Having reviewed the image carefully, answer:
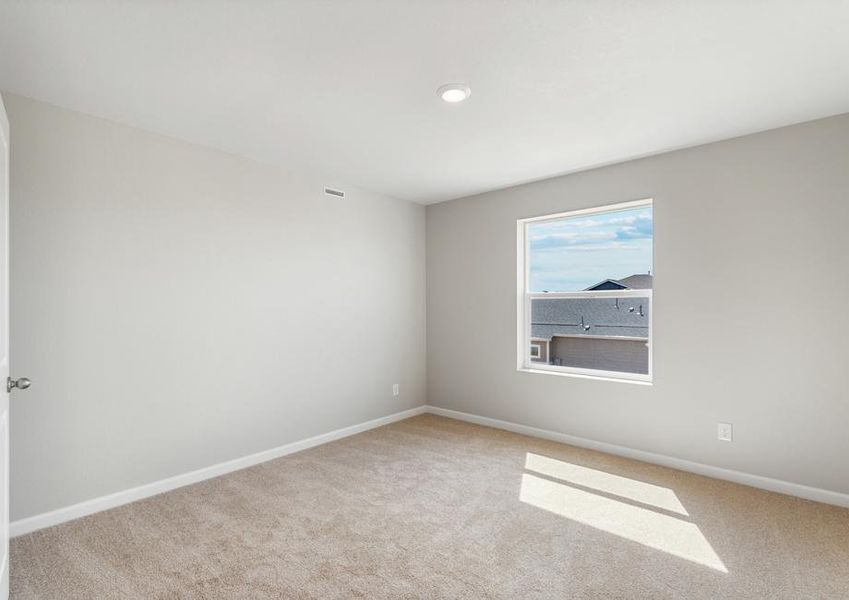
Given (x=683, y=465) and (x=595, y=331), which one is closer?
(x=683, y=465)

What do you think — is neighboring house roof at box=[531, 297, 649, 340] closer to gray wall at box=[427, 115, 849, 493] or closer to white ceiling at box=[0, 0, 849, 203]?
gray wall at box=[427, 115, 849, 493]

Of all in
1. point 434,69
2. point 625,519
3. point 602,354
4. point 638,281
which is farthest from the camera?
point 602,354

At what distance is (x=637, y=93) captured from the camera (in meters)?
2.49

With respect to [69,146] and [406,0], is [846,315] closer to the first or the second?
[406,0]

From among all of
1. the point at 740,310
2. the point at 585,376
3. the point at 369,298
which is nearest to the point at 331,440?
the point at 369,298

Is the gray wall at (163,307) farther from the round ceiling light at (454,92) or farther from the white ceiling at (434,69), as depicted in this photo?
the round ceiling light at (454,92)

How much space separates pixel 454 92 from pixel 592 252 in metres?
2.17

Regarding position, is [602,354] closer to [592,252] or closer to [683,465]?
[592,252]

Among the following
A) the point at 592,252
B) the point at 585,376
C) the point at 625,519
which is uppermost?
the point at 592,252

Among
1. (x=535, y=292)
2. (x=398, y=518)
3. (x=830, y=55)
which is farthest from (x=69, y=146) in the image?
(x=830, y=55)

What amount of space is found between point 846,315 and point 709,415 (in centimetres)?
103

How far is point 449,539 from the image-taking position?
Answer: 240 cm

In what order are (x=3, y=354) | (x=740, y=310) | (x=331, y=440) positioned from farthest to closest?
1. (x=331, y=440)
2. (x=740, y=310)
3. (x=3, y=354)

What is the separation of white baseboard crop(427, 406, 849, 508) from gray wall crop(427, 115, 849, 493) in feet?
0.15
